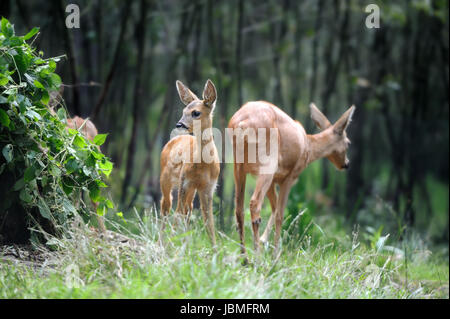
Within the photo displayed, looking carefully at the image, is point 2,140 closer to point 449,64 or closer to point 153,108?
point 449,64

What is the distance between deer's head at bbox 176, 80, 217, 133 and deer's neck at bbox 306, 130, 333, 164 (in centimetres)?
164

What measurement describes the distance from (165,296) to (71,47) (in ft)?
Answer: 13.4

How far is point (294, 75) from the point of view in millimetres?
13047

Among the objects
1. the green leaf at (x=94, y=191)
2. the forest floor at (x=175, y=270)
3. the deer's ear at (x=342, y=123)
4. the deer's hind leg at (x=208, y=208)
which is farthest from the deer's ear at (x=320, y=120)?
the green leaf at (x=94, y=191)

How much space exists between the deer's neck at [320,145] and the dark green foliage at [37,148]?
209cm

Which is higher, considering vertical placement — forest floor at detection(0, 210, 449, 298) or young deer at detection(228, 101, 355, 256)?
young deer at detection(228, 101, 355, 256)

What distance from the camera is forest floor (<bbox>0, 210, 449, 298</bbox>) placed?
3.78 m

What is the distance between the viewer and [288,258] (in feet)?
→ 14.6

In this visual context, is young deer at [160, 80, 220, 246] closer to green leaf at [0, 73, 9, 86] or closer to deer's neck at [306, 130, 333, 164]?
green leaf at [0, 73, 9, 86]

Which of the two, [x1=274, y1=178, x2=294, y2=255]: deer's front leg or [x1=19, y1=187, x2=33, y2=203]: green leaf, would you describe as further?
[x1=274, y1=178, x2=294, y2=255]: deer's front leg

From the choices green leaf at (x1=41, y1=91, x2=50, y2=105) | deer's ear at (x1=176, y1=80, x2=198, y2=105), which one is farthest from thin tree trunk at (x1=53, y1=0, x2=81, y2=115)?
deer's ear at (x1=176, y1=80, x2=198, y2=105)

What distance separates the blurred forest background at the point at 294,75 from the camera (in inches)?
367

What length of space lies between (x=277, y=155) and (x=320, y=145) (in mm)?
997

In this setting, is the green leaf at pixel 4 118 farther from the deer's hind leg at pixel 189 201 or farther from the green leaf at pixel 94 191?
the deer's hind leg at pixel 189 201
